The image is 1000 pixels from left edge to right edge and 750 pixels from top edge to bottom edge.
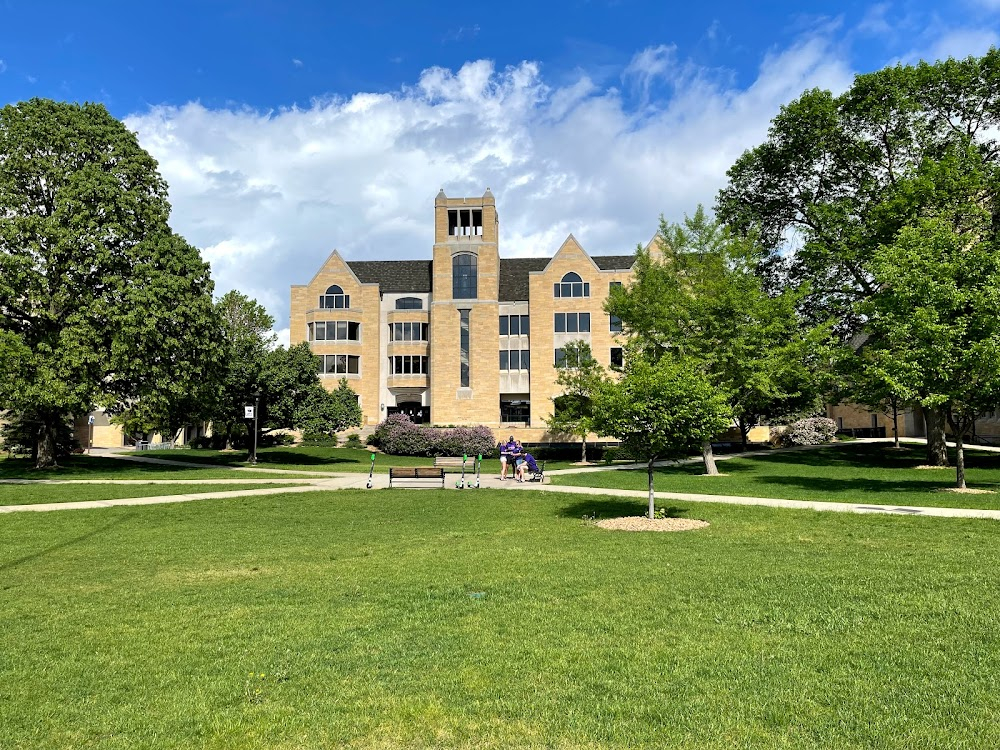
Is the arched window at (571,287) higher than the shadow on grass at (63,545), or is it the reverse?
the arched window at (571,287)

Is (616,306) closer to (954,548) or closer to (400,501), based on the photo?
(400,501)

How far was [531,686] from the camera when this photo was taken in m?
5.22

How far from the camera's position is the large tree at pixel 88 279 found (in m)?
26.9

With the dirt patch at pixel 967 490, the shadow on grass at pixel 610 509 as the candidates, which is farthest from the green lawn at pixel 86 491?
the dirt patch at pixel 967 490

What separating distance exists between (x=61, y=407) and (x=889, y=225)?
33.7m

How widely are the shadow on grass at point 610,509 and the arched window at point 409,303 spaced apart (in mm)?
42117

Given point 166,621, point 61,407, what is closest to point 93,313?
point 61,407

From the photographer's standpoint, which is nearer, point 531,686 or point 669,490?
point 531,686

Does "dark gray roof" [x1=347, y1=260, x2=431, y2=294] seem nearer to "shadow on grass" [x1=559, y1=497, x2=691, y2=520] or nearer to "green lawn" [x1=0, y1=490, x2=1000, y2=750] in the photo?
"shadow on grass" [x1=559, y1=497, x2=691, y2=520]

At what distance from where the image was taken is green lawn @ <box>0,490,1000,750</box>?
15.1 ft

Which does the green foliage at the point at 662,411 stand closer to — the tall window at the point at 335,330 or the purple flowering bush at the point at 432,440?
the purple flowering bush at the point at 432,440

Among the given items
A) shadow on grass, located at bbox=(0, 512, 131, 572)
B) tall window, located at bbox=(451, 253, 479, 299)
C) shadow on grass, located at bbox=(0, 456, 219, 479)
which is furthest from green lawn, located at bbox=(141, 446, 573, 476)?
shadow on grass, located at bbox=(0, 512, 131, 572)

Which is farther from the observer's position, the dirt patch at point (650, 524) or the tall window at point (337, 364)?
the tall window at point (337, 364)

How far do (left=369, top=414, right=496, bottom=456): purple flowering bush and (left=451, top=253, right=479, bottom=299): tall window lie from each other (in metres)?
12.8
